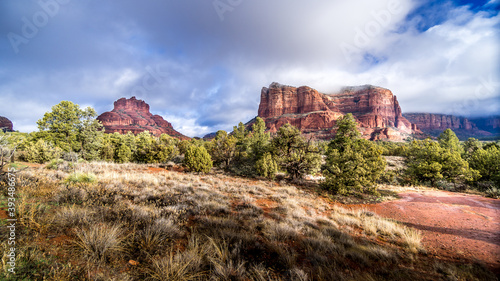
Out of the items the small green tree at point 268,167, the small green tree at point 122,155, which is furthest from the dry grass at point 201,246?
the small green tree at point 122,155

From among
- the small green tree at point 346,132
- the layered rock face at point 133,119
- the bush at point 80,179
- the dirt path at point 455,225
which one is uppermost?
the layered rock face at point 133,119

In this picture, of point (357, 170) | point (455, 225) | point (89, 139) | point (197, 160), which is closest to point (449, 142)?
point (357, 170)

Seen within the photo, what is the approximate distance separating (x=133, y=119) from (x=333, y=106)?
197377 mm

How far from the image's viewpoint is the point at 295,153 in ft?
58.1

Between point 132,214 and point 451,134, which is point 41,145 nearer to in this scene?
point 132,214

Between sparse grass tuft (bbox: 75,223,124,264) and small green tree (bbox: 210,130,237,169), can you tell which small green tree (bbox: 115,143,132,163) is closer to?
small green tree (bbox: 210,130,237,169)

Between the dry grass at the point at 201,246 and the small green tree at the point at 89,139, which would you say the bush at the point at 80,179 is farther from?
the small green tree at the point at 89,139

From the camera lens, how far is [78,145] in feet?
69.9

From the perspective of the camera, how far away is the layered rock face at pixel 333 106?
14812cm

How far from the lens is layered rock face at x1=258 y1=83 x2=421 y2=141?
486 feet

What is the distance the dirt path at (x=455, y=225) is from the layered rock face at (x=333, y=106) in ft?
434

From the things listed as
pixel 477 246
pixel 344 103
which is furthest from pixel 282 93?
pixel 477 246

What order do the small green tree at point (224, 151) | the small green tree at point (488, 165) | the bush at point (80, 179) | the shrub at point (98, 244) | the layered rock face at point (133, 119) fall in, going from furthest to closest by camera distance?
the layered rock face at point (133, 119) → the small green tree at point (224, 151) → the small green tree at point (488, 165) → the bush at point (80, 179) → the shrub at point (98, 244)

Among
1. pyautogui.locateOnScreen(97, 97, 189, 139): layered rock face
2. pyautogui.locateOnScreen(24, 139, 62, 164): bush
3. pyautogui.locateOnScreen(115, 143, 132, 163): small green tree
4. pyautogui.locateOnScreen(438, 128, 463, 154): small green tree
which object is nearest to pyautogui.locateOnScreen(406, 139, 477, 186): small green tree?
pyautogui.locateOnScreen(438, 128, 463, 154): small green tree
